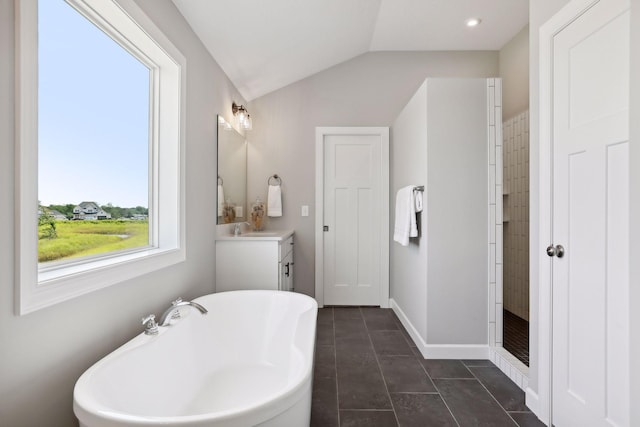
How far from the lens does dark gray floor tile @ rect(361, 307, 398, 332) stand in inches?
114

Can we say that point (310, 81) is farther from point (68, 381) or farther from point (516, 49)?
point (68, 381)

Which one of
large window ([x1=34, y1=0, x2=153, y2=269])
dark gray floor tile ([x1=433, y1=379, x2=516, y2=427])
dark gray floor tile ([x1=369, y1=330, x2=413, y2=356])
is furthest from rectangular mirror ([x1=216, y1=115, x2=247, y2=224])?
dark gray floor tile ([x1=433, y1=379, x2=516, y2=427])

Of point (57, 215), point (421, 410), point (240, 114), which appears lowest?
point (421, 410)

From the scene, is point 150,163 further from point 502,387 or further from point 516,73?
point 516,73

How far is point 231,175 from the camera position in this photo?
2.92 meters

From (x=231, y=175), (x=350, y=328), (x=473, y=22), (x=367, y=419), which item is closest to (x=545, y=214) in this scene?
(x=367, y=419)

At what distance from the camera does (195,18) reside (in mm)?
2008

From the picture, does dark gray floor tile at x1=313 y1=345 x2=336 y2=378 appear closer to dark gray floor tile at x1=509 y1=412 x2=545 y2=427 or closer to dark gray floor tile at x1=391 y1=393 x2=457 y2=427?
dark gray floor tile at x1=391 y1=393 x2=457 y2=427

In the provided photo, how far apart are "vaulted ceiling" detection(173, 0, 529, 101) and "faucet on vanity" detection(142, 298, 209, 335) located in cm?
175

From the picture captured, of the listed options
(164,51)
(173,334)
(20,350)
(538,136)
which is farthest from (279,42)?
(20,350)

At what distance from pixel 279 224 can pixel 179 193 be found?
163 centimetres

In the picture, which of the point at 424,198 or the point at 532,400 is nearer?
the point at 532,400

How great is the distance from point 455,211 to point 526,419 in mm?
1278

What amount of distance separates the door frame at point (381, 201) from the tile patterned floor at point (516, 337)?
1.18 meters
